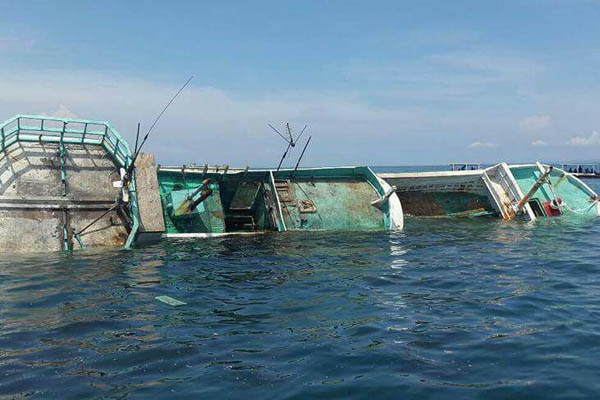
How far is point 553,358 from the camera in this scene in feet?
23.6

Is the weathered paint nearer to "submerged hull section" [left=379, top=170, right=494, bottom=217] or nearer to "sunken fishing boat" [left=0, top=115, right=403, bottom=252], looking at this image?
"submerged hull section" [left=379, top=170, right=494, bottom=217]

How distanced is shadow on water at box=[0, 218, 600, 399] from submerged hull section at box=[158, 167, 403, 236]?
3.81 m

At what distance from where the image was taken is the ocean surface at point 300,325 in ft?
21.0

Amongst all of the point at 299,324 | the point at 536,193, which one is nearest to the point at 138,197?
the point at 299,324

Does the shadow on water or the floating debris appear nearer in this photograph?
the shadow on water

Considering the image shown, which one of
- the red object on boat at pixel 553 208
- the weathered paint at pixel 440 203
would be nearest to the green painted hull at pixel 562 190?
the red object on boat at pixel 553 208

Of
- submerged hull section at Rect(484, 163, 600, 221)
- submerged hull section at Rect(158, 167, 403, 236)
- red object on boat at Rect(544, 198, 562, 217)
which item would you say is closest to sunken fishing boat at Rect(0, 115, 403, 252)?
submerged hull section at Rect(158, 167, 403, 236)

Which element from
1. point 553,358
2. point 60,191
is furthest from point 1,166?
point 553,358

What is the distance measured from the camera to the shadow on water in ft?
21.1

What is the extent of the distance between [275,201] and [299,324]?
11.9 m

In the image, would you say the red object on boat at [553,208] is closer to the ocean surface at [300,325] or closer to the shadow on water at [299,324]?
the shadow on water at [299,324]

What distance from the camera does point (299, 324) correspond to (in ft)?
28.7

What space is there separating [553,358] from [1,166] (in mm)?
15778

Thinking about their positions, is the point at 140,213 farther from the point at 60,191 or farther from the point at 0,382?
the point at 0,382
